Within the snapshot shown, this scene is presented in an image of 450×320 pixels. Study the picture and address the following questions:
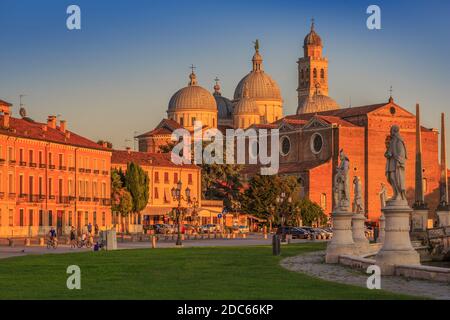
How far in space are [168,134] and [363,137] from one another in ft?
115

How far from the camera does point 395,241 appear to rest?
3062cm

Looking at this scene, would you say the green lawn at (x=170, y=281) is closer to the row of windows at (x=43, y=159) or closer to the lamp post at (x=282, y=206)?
the lamp post at (x=282, y=206)

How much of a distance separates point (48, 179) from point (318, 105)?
104 metres

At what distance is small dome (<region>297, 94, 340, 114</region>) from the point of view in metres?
194

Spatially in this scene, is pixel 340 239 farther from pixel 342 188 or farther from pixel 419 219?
pixel 419 219

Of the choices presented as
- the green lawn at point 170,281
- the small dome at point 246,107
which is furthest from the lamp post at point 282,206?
the small dome at point 246,107

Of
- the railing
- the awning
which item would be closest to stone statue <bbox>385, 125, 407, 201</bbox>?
the awning

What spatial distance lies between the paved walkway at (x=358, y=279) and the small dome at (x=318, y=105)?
6053 inches

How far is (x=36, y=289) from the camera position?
84.1 ft

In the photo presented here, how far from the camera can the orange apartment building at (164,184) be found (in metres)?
125

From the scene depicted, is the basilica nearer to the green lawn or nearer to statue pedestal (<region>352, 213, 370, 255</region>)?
statue pedestal (<region>352, 213, 370, 255</region>)

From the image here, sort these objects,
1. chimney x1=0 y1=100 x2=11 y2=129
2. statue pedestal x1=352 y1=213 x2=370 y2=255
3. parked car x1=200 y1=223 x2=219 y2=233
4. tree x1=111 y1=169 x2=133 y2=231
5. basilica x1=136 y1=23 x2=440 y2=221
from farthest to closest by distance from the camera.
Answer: basilica x1=136 y1=23 x2=440 y2=221 → tree x1=111 y1=169 x2=133 y2=231 → parked car x1=200 y1=223 x2=219 y2=233 → chimney x1=0 y1=100 x2=11 y2=129 → statue pedestal x1=352 y1=213 x2=370 y2=255

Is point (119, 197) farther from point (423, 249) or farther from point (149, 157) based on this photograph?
point (423, 249)

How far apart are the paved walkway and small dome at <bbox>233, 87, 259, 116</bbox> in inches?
6033
